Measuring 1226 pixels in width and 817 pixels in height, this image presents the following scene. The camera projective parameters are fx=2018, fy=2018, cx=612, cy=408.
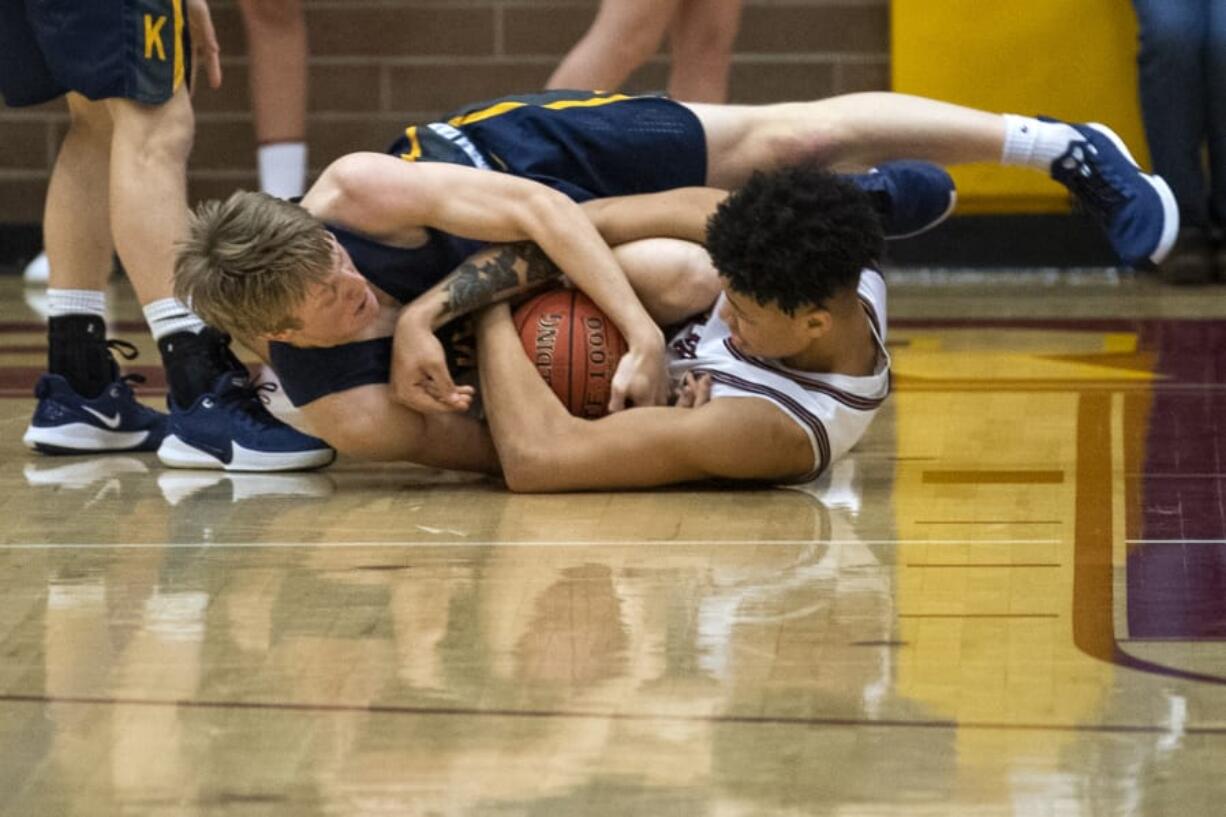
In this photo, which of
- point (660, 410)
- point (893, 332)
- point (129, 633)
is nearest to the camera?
point (129, 633)

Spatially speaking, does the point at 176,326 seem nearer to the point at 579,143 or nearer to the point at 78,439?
the point at 78,439

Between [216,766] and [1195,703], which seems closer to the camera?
[216,766]

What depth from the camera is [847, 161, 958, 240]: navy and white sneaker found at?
3.74 m

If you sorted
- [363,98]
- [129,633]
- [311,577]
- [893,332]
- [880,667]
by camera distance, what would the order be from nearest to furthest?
[880,667], [129,633], [311,577], [893,332], [363,98]

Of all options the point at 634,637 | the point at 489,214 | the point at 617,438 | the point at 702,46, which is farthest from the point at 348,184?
the point at 702,46

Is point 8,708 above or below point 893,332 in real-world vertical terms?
above

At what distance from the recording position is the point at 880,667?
228 cm

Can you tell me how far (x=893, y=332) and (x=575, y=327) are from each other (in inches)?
88.3

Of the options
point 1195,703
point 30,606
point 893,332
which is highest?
point 1195,703

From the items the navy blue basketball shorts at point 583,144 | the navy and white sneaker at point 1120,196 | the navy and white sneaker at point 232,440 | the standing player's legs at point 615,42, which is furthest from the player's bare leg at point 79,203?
the standing player's legs at point 615,42

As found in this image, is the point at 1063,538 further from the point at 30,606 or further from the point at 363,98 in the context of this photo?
the point at 363,98

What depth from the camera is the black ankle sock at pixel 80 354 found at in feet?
12.7

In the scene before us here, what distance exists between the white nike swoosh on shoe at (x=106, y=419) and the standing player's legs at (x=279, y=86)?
2627 mm

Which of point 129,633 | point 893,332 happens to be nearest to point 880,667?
point 129,633
